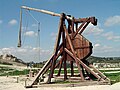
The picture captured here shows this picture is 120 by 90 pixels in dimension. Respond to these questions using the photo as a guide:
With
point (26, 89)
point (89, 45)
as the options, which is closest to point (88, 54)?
point (89, 45)

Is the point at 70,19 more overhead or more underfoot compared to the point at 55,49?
more overhead

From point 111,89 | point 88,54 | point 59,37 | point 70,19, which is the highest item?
point 70,19

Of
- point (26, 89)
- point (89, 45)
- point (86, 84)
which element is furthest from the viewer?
point (89, 45)

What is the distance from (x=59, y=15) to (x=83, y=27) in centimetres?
245

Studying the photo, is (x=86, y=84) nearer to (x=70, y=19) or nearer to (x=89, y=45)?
(x=89, y=45)

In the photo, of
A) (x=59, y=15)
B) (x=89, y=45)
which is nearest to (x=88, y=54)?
(x=89, y=45)

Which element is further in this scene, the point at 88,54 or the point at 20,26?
the point at 20,26

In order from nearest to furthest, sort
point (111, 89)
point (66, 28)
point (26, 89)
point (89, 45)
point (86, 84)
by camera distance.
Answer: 1. point (111, 89)
2. point (26, 89)
3. point (86, 84)
4. point (89, 45)
5. point (66, 28)

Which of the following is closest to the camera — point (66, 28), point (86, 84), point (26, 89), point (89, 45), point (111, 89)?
point (111, 89)

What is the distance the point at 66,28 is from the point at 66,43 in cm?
138

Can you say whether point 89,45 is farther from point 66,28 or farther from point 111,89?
point 111,89

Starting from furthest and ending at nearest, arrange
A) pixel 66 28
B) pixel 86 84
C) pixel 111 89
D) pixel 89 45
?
pixel 66 28 → pixel 89 45 → pixel 86 84 → pixel 111 89

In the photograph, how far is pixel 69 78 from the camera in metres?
23.3

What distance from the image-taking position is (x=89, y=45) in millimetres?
21250
